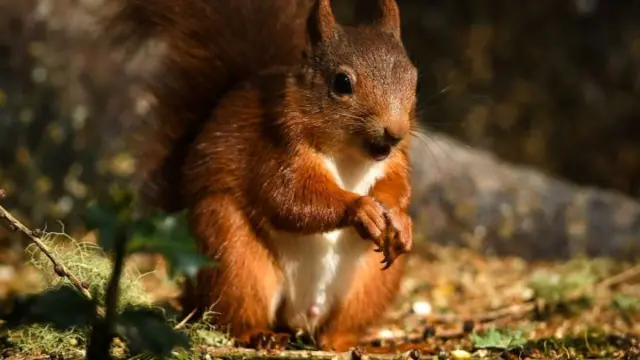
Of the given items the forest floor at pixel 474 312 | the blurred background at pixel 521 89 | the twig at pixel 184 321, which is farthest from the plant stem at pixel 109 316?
the blurred background at pixel 521 89

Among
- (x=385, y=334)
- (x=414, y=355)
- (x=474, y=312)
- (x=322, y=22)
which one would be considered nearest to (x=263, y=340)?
(x=414, y=355)

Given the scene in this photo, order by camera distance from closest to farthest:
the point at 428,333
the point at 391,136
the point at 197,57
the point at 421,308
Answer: the point at 391,136 → the point at 197,57 → the point at 428,333 → the point at 421,308

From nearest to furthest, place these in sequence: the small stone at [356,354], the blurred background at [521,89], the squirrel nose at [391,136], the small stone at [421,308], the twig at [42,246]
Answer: the twig at [42,246], the squirrel nose at [391,136], the small stone at [356,354], the small stone at [421,308], the blurred background at [521,89]

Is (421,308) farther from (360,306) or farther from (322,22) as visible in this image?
(322,22)

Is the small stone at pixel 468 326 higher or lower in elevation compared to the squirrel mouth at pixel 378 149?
lower

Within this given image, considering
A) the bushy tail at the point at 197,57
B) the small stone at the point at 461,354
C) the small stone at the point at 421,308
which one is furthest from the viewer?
the small stone at the point at 421,308

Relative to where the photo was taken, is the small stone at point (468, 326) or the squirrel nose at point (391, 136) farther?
the small stone at point (468, 326)

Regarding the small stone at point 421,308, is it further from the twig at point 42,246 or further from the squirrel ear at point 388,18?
the twig at point 42,246

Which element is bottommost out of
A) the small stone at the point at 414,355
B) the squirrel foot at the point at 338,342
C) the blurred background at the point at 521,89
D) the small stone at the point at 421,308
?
the small stone at the point at 414,355
